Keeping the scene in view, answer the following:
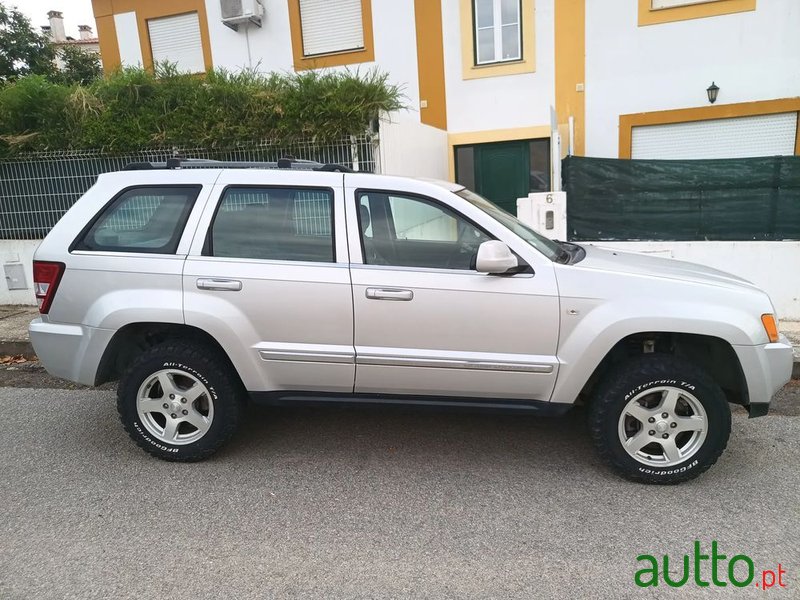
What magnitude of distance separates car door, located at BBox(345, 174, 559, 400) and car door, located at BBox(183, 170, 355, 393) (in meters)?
0.12

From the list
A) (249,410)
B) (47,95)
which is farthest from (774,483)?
(47,95)

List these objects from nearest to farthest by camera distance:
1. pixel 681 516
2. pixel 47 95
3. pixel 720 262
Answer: pixel 681 516, pixel 720 262, pixel 47 95

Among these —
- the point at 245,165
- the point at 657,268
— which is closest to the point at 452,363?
the point at 657,268

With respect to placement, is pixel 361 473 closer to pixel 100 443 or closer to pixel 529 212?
pixel 100 443

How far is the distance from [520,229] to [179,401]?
249 centimetres

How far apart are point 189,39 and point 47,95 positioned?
5509 millimetres

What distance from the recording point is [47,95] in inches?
297

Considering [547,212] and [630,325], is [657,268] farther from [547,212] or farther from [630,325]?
[547,212]

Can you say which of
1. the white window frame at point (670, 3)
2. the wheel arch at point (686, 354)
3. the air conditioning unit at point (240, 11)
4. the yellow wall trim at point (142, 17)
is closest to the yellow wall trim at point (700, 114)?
the white window frame at point (670, 3)

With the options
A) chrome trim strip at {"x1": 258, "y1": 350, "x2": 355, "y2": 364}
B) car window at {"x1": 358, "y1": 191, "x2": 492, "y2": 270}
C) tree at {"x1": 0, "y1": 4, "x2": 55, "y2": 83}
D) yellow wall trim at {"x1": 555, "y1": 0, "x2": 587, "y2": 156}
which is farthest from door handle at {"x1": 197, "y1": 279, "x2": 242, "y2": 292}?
tree at {"x1": 0, "y1": 4, "x2": 55, "y2": 83}

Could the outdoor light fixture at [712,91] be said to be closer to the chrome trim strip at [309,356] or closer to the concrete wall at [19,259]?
the chrome trim strip at [309,356]

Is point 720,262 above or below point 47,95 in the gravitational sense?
below

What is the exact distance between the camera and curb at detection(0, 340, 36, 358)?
6.36 meters

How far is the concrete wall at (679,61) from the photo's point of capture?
9602 millimetres
